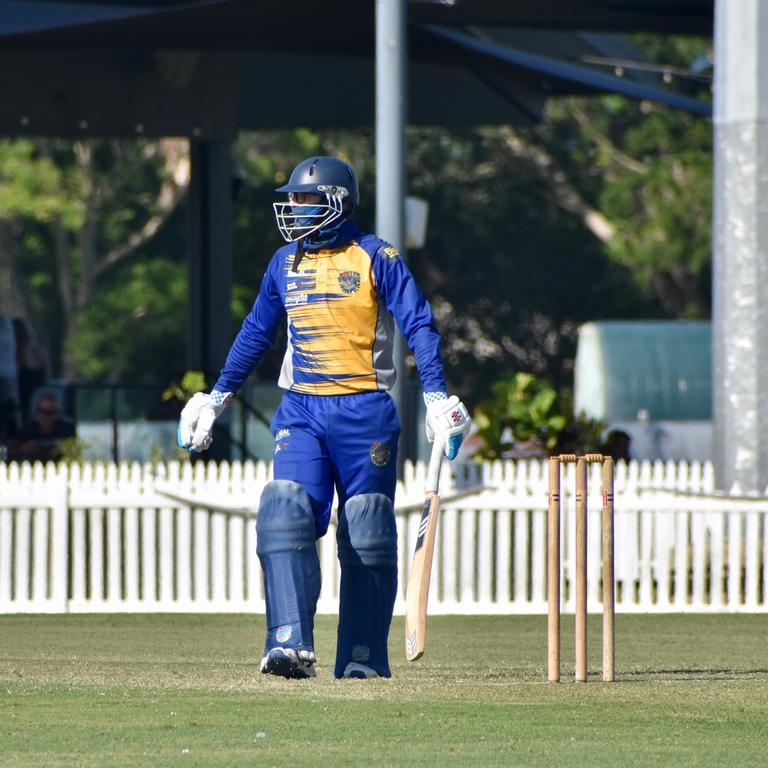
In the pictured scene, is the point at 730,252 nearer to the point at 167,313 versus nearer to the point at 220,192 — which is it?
the point at 220,192

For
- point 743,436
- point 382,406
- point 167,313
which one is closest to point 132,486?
point 743,436

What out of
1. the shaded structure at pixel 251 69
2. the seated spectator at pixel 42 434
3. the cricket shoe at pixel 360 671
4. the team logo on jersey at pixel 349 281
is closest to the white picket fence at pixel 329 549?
the cricket shoe at pixel 360 671

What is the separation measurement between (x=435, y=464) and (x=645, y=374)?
2182cm

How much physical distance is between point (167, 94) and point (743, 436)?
32.0ft

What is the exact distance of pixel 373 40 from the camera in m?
20.1

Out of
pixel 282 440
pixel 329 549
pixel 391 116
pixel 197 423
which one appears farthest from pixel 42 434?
pixel 282 440

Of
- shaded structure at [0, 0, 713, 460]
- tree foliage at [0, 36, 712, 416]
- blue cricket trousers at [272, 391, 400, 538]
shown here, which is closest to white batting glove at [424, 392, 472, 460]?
blue cricket trousers at [272, 391, 400, 538]

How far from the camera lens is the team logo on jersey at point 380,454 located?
763 cm

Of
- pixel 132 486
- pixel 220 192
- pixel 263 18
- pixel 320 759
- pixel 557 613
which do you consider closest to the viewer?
pixel 320 759

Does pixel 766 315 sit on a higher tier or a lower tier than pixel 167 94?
lower

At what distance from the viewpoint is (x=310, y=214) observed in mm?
7715

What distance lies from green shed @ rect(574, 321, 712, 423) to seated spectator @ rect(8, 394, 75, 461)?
10960mm

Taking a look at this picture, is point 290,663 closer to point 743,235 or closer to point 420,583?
point 420,583

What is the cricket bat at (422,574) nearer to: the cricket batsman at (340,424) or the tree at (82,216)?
the cricket batsman at (340,424)
